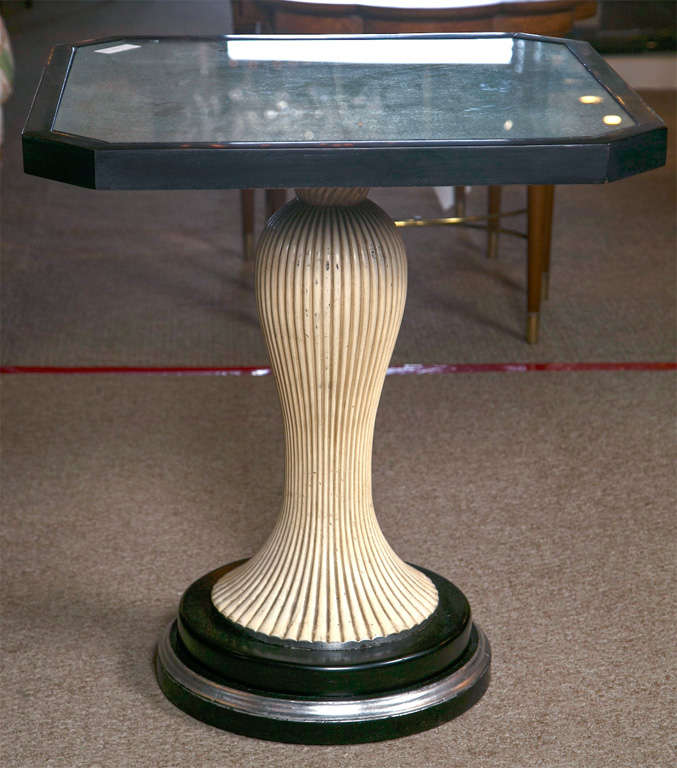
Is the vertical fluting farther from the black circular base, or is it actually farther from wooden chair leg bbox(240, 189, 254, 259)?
wooden chair leg bbox(240, 189, 254, 259)

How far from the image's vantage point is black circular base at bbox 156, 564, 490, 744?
50.0 inches

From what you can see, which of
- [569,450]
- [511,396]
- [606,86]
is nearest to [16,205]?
[511,396]

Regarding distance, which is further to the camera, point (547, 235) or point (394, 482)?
point (547, 235)

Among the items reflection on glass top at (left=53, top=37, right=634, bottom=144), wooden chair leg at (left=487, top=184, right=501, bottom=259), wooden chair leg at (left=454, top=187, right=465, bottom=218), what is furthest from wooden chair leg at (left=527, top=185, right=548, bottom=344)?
reflection on glass top at (left=53, top=37, right=634, bottom=144)

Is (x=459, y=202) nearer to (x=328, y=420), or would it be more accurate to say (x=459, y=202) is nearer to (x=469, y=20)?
(x=469, y=20)

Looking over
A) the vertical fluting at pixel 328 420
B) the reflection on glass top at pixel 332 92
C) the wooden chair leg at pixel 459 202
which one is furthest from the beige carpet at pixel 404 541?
the wooden chair leg at pixel 459 202

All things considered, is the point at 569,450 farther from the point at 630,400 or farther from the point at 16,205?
the point at 16,205

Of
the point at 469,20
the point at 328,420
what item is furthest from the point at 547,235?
A: the point at 328,420

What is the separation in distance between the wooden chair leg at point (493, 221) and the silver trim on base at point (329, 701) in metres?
1.68

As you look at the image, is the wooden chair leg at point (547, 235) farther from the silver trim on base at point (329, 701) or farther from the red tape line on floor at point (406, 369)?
the silver trim on base at point (329, 701)

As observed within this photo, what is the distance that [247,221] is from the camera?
301 cm

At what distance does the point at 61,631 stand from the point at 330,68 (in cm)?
77

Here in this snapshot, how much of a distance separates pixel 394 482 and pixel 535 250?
0.77 meters

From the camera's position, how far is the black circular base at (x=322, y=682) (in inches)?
50.0
